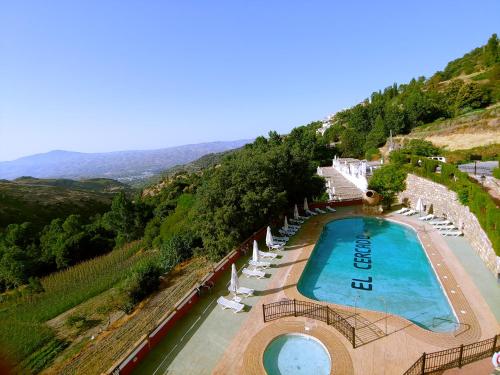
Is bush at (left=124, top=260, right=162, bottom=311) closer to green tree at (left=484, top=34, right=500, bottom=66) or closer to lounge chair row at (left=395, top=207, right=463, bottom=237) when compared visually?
lounge chair row at (left=395, top=207, right=463, bottom=237)

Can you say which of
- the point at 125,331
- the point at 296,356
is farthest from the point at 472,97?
the point at 125,331

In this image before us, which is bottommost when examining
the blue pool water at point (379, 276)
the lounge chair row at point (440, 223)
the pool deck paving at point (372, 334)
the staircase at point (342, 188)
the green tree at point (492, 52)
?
the blue pool water at point (379, 276)

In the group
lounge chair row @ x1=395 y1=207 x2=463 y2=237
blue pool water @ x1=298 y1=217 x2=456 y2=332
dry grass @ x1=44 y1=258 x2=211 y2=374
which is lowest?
dry grass @ x1=44 y1=258 x2=211 y2=374

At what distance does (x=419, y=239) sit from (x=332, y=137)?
5806 centimetres

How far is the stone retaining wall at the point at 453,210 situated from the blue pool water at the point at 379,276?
2.75 m

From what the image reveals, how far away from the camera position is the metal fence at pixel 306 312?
11.5 m

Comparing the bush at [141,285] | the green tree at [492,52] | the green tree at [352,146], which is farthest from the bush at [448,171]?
the green tree at [492,52]

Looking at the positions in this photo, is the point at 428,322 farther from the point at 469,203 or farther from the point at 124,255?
the point at 124,255

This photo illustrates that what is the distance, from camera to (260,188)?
778 inches

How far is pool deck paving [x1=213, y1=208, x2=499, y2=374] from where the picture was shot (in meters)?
9.82

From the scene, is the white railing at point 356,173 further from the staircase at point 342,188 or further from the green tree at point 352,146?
the green tree at point 352,146

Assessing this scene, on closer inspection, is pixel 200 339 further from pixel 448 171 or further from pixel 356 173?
pixel 356 173

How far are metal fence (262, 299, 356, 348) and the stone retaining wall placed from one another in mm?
8604

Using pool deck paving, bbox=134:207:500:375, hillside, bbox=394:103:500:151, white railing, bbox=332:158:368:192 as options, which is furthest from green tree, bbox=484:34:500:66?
pool deck paving, bbox=134:207:500:375
